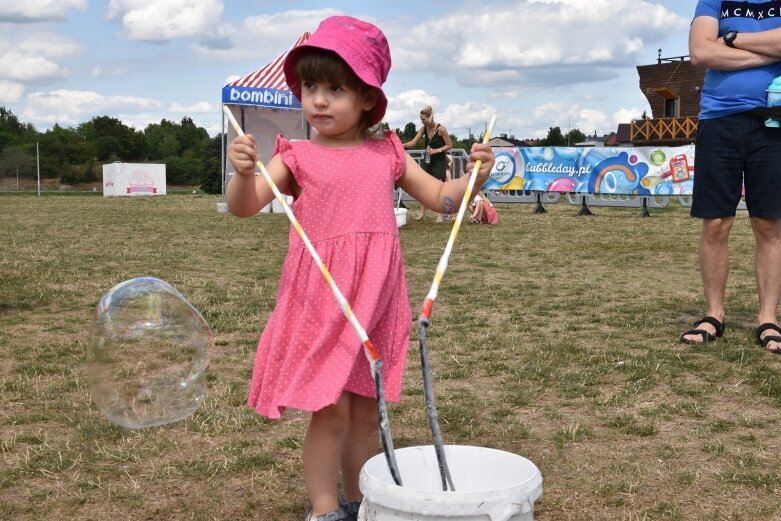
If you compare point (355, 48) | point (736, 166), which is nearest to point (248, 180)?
point (355, 48)

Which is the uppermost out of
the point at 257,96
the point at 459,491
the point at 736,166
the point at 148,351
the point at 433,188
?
the point at 257,96

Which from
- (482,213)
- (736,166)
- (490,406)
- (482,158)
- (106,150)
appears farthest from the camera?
(106,150)

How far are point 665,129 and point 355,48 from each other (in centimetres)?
3932

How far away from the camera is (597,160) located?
17.4 meters

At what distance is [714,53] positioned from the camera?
4.64m

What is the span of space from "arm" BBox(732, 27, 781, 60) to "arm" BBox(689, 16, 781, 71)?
0.09 feet

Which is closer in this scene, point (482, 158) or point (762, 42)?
point (482, 158)

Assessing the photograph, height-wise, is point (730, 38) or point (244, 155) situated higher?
point (730, 38)

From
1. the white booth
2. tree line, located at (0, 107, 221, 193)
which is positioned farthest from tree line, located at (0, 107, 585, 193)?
the white booth

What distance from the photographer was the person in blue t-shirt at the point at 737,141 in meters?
4.62

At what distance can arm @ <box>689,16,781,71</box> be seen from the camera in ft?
15.1

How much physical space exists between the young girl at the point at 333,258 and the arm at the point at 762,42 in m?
2.58

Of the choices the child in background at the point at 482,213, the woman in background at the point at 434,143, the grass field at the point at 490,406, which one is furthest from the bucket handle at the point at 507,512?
the child in background at the point at 482,213

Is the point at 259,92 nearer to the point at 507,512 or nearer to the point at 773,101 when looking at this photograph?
the point at 773,101
